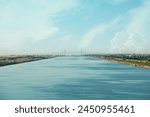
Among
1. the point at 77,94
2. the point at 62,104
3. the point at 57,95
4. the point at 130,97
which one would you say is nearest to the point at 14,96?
the point at 57,95

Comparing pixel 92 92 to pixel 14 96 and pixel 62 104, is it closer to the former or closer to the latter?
pixel 14 96

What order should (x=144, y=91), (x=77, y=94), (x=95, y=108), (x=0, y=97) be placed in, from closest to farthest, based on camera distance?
(x=95, y=108), (x=0, y=97), (x=77, y=94), (x=144, y=91)

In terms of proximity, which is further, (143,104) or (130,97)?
(130,97)

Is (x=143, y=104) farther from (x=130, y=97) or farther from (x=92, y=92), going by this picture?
(x=92, y=92)

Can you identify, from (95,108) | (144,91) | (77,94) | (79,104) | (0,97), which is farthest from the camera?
(144,91)

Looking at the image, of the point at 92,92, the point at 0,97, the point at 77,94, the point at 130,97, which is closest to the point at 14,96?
the point at 0,97

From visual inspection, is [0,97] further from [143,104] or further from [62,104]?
[143,104]

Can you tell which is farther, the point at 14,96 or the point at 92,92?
the point at 92,92

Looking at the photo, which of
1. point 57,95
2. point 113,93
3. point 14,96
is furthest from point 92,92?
point 14,96
